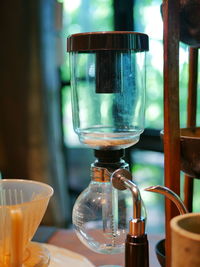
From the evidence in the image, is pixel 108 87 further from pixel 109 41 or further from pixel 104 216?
pixel 104 216

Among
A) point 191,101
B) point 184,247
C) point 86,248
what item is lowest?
point 86,248

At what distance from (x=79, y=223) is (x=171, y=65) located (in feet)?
0.92

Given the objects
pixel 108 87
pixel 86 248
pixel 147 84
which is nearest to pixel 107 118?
pixel 108 87

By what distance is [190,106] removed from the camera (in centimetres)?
86

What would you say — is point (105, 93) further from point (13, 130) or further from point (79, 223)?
point (13, 130)

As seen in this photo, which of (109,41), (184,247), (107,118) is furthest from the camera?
(107,118)

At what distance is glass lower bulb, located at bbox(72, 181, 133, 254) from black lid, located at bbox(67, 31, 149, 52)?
21 cm

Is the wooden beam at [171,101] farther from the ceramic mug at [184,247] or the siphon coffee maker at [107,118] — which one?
the ceramic mug at [184,247]

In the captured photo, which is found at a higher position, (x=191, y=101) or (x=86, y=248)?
(x=191, y=101)

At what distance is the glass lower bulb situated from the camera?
2.25 ft

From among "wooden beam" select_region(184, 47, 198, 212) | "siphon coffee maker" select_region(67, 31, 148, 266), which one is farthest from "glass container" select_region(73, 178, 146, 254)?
"wooden beam" select_region(184, 47, 198, 212)

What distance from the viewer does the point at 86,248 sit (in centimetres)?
81

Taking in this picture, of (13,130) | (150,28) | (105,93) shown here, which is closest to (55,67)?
(13,130)

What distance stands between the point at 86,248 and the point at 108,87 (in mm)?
319
